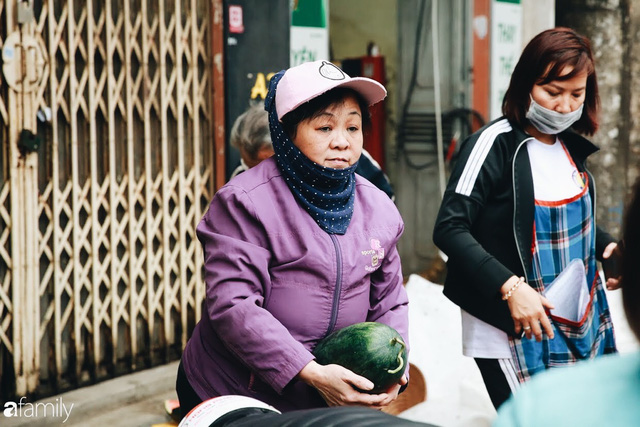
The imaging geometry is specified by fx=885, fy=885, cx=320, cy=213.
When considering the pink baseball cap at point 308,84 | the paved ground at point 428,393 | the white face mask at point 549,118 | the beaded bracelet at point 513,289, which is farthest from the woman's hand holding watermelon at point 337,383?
the paved ground at point 428,393

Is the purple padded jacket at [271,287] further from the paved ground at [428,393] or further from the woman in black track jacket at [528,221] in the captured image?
the paved ground at [428,393]

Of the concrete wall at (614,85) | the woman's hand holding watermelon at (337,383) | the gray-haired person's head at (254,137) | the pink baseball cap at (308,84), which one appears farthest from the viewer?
the concrete wall at (614,85)

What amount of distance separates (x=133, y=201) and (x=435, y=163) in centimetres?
341

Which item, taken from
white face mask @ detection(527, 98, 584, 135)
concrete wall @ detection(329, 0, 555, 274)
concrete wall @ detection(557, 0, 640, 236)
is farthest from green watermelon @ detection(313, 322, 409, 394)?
concrete wall @ detection(557, 0, 640, 236)

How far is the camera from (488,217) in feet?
11.3

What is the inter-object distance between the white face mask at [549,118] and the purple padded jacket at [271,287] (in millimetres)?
1127

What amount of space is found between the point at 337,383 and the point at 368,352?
0.12 metres

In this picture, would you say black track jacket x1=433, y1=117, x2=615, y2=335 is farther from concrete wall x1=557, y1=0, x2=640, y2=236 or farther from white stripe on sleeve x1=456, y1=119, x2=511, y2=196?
concrete wall x1=557, y1=0, x2=640, y2=236

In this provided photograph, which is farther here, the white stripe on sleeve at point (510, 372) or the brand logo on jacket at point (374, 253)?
the white stripe on sleeve at point (510, 372)

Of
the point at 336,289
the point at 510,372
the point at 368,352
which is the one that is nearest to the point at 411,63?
the point at 510,372

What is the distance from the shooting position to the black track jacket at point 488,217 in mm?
3312

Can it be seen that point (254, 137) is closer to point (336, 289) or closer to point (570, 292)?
point (570, 292)

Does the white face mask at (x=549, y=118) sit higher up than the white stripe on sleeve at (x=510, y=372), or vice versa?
the white face mask at (x=549, y=118)

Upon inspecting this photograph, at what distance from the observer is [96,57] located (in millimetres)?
4980
